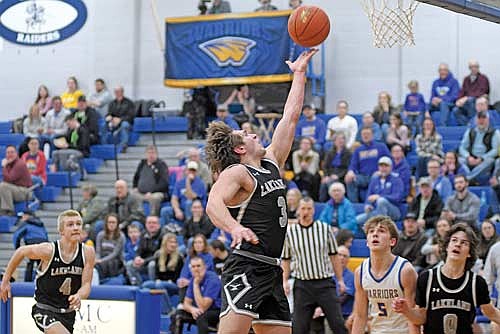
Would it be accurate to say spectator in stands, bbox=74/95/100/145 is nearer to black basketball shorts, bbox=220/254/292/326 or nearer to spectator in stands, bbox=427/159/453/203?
spectator in stands, bbox=427/159/453/203

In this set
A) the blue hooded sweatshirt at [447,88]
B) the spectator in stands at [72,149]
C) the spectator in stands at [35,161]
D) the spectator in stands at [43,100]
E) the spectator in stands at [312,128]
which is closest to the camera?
the spectator in stands at [312,128]

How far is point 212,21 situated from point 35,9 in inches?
184

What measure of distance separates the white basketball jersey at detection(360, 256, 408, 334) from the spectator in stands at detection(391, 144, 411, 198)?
6822mm

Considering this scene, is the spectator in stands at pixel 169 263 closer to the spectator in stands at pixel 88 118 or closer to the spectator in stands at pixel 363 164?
the spectator in stands at pixel 363 164

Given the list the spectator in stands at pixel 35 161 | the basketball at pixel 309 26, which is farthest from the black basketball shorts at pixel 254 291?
the spectator in stands at pixel 35 161

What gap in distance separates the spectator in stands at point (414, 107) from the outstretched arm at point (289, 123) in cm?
930

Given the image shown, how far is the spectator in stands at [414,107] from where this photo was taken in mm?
16609

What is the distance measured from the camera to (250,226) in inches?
265

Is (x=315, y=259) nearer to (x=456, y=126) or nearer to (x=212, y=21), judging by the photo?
(x=456, y=126)

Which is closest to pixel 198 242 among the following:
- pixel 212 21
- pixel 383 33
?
pixel 383 33

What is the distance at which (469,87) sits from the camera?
16.7 meters

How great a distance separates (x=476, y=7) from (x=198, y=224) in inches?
291

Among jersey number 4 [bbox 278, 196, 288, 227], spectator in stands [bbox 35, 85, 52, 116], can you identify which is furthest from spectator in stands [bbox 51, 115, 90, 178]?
jersey number 4 [bbox 278, 196, 288, 227]

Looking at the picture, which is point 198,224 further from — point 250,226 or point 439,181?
point 250,226
